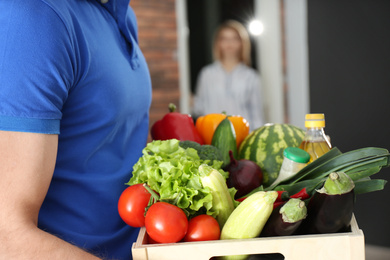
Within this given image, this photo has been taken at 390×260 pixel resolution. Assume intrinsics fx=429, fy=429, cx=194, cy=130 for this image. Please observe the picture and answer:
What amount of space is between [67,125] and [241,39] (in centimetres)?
358

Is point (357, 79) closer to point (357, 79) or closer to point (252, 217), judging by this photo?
point (357, 79)

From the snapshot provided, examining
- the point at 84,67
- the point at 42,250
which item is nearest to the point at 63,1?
the point at 84,67

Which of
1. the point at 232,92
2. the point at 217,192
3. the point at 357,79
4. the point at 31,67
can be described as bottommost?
the point at 232,92

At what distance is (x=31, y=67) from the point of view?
69 centimetres

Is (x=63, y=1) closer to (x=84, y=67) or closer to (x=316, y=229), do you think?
(x=84, y=67)

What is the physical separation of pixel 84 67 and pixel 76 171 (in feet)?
0.74

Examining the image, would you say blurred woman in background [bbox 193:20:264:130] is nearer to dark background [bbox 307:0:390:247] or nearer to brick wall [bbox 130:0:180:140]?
brick wall [bbox 130:0:180:140]

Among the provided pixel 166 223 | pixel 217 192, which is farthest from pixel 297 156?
pixel 166 223

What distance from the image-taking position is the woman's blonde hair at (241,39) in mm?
4246

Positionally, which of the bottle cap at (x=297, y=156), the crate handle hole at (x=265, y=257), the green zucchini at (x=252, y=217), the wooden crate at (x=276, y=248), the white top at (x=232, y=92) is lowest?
the white top at (x=232, y=92)

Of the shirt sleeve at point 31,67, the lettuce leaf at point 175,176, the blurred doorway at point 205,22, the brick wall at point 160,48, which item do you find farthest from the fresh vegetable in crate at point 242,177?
the blurred doorway at point 205,22

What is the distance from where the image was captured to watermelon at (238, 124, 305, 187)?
1176 mm

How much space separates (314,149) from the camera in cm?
107

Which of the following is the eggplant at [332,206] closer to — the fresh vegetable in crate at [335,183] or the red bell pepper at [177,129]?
the fresh vegetable in crate at [335,183]
